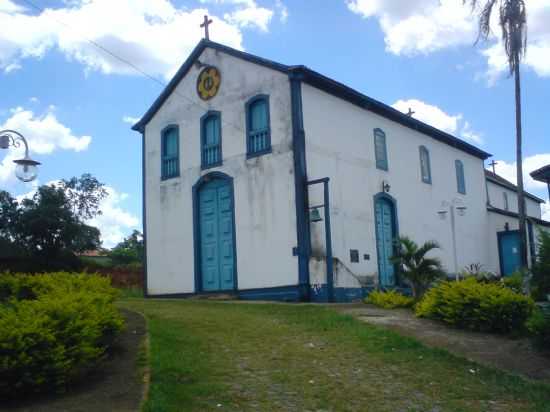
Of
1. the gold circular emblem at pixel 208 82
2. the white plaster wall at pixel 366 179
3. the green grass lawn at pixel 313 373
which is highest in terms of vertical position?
the gold circular emblem at pixel 208 82

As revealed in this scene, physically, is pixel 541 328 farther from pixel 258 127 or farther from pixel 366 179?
pixel 366 179

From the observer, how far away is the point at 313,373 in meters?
8.38

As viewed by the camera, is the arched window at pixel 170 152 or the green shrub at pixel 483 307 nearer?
the green shrub at pixel 483 307

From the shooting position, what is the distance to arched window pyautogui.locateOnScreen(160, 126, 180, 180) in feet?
69.1

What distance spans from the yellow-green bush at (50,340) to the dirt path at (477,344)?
5.13m

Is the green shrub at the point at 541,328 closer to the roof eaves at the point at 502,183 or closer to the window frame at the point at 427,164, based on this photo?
the window frame at the point at 427,164

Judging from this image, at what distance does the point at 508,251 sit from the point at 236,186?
49.0 feet

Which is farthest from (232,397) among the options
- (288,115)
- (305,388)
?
(288,115)

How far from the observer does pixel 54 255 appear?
111ft

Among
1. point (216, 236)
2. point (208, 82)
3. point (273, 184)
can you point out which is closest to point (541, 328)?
point (273, 184)

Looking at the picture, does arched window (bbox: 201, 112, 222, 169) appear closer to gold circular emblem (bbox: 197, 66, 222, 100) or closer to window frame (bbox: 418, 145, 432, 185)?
gold circular emblem (bbox: 197, 66, 222, 100)

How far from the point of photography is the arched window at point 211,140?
1970cm

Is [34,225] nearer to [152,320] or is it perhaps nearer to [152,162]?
[152,162]

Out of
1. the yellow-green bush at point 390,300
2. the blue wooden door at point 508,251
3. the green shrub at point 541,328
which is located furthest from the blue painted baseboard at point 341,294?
the blue wooden door at point 508,251
